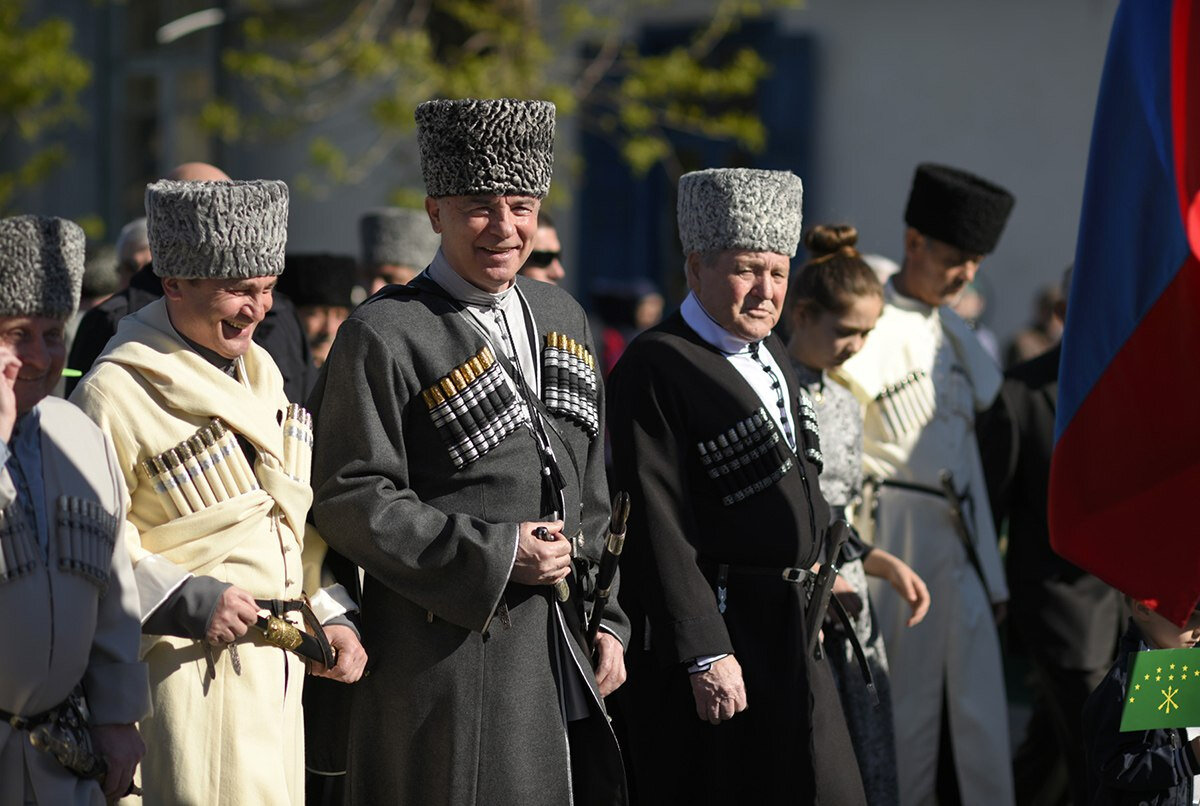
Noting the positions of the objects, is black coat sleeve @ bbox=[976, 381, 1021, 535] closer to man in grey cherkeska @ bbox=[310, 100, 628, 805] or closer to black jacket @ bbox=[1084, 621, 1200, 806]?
black jacket @ bbox=[1084, 621, 1200, 806]

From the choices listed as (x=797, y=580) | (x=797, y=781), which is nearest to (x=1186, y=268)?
(x=797, y=580)

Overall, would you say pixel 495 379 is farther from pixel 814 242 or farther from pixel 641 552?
pixel 814 242

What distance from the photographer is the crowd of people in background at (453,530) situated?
324cm

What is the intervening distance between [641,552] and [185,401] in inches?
47.0

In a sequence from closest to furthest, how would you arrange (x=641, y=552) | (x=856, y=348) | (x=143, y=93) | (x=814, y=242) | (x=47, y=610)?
(x=47, y=610) → (x=641, y=552) → (x=856, y=348) → (x=814, y=242) → (x=143, y=93)

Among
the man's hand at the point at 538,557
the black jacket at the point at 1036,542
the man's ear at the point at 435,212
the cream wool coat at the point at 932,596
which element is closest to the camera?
the man's hand at the point at 538,557

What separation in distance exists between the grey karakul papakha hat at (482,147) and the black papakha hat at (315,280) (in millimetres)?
2393

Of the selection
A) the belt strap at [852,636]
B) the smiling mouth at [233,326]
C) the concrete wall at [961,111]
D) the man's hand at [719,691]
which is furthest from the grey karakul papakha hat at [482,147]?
the concrete wall at [961,111]

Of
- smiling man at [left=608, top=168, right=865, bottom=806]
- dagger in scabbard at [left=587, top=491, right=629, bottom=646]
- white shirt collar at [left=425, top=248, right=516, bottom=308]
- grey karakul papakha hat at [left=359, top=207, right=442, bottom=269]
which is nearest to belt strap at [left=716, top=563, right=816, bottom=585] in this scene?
smiling man at [left=608, top=168, right=865, bottom=806]

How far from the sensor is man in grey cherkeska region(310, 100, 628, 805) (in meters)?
3.59

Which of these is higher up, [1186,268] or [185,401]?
[1186,268]

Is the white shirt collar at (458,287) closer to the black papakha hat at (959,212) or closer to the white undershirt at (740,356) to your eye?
the white undershirt at (740,356)

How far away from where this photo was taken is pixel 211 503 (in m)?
3.46

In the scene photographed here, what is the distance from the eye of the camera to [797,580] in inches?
171
